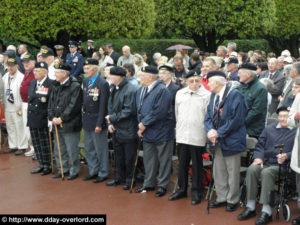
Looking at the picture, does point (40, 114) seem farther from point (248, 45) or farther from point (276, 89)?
point (248, 45)

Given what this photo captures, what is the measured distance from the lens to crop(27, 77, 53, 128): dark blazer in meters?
9.54

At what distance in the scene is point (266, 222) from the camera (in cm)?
673

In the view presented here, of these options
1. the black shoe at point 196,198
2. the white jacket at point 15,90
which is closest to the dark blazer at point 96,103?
the black shoe at point 196,198

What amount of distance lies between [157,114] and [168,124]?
0.32 m

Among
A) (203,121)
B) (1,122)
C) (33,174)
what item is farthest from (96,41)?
(203,121)

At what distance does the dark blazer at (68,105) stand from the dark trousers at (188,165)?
2.28 m

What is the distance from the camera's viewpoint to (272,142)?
723cm

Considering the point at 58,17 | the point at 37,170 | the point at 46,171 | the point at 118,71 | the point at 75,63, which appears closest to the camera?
the point at 118,71

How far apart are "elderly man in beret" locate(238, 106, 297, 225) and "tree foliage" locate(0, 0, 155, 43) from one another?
14641mm

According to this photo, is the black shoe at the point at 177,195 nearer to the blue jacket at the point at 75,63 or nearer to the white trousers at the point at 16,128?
the white trousers at the point at 16,128

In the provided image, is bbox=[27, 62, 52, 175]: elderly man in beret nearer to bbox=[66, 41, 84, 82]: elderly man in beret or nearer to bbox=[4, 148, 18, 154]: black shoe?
bbox=[4, 148, 18, 154]: black shoe

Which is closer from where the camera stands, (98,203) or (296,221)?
(296,221)

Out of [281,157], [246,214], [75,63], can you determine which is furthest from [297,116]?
[75,63]

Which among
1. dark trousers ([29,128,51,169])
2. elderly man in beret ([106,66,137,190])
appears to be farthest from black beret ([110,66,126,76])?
dark trousers ([29,128,51,169])
